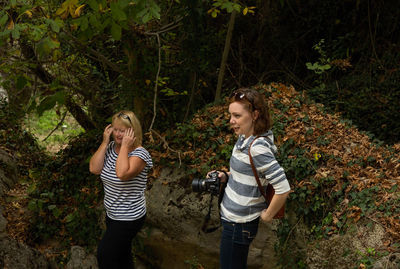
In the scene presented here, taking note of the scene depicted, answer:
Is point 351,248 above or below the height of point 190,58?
below

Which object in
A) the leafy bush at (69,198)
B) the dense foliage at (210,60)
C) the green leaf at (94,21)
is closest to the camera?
the green leaf at (94,21)

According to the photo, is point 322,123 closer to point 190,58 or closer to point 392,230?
point 392,230

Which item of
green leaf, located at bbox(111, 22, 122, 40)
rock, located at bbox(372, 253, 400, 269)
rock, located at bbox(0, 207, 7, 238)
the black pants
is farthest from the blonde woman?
rock, located at bbox(0, 207, 7, 238)

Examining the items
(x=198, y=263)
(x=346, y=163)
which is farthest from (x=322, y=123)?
(x=198, y=263)

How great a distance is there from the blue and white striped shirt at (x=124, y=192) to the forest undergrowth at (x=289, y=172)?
52.6 inches

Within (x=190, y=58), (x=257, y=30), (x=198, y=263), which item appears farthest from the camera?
(x=257, y=30)

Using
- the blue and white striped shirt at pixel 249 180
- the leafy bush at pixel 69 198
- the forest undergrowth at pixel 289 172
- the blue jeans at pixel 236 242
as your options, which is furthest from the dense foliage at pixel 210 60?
the blue jeans at pixel 236 242

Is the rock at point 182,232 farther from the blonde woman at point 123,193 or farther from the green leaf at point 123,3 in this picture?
the green leaf at point 123,3

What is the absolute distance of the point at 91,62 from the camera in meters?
7.52

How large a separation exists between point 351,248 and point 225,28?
540cm

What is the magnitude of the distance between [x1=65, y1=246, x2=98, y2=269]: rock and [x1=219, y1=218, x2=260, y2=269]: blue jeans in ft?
9.32

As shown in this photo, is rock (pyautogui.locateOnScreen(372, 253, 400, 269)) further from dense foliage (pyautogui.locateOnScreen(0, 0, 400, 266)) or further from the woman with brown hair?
the woman with brown hair

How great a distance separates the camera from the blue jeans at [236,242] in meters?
2.77

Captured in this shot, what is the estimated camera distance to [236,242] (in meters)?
2.78
